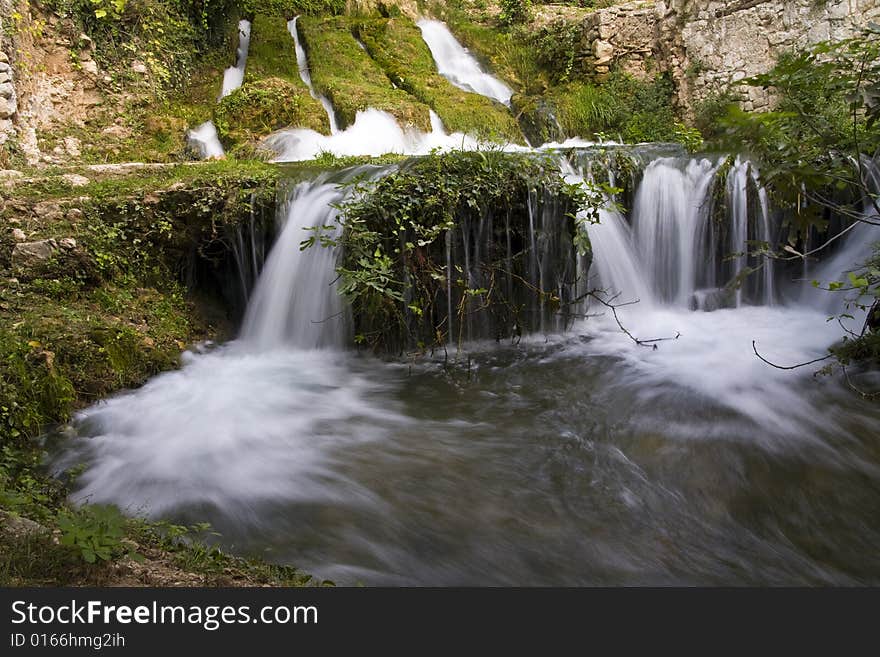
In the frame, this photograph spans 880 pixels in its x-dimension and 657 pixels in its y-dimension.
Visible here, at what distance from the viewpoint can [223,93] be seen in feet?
36.4

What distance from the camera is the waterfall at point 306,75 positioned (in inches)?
420

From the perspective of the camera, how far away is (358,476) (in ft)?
11.4

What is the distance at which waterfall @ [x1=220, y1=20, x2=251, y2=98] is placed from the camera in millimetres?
11284

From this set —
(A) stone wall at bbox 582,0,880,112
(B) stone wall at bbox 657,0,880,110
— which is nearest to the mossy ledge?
(A) stone wall at bbox 582,0,880,112

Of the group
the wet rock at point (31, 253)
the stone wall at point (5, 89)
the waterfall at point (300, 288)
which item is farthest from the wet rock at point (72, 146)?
the waterfall at point (300, 288)

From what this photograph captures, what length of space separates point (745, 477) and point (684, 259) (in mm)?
4095

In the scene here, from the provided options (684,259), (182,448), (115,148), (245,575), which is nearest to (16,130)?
(115,148)

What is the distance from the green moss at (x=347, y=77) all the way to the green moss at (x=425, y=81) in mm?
330

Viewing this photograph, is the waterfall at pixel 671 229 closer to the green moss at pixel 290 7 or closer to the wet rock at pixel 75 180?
the wet rock at pixel 75 180

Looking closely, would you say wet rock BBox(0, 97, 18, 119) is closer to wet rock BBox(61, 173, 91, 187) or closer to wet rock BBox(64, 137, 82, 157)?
wet rock BBox(64, 137, 82, 157)

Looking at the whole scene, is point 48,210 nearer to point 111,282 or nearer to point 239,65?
point 111,282

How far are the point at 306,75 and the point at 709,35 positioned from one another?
8454 millimetres

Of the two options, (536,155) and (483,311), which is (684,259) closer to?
(536,155)

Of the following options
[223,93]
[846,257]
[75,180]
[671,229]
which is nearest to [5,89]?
[75,180]
